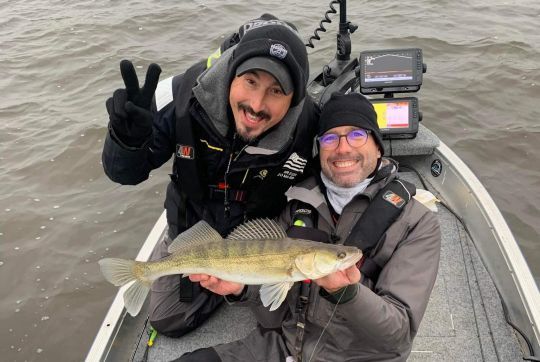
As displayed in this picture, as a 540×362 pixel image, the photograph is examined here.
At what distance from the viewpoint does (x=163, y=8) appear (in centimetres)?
1217

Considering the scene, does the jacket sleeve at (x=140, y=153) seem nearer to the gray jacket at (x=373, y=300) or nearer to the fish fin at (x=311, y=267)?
the gray jacket at (x=373, y=300)

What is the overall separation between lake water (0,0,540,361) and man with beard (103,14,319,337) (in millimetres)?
2050

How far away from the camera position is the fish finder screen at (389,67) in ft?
14.9

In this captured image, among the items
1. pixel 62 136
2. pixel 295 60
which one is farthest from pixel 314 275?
pixel 62 136

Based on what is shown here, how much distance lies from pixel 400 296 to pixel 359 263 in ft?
1.18

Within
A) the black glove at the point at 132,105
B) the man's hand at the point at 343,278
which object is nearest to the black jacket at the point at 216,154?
the black glove at the point at 132,105

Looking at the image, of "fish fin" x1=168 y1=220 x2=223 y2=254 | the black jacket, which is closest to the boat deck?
the black jacket

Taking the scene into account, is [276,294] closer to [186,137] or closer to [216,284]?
[216,284]

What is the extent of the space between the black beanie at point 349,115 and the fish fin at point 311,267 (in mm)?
1014

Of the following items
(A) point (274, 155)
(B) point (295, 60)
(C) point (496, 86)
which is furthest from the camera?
(C) point (496, 86)

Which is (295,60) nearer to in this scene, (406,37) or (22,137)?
(22,137)

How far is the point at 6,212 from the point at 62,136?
5.88ft

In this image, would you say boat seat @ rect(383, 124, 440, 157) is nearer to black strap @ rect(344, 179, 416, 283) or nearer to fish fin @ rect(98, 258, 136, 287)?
black strap @ rect(344, 179, 416, 283)

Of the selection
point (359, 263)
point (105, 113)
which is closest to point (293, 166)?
point (359, 263)
